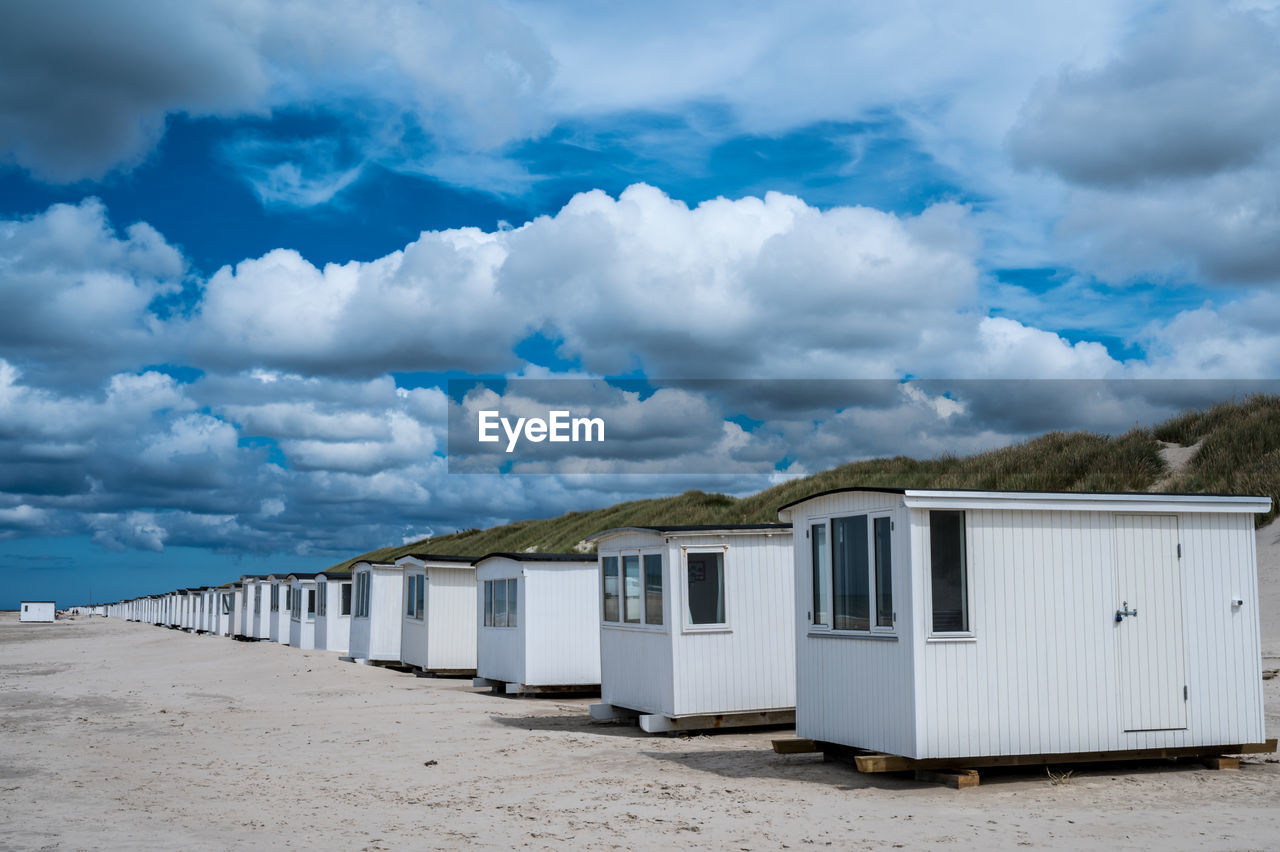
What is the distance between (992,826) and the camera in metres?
8.16

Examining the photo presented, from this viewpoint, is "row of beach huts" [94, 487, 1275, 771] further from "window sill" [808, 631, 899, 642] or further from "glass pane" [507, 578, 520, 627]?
"glass pane" [507, 578, 520, 627]

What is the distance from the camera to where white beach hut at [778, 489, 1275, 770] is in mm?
9555

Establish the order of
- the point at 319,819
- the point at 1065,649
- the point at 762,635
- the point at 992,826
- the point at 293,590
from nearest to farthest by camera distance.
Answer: the point at 992,826, the point at 319,819, the point at 1065,649, the point at 762,635, the point at 293,590

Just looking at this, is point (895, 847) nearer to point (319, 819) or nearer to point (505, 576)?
point (319, 819)

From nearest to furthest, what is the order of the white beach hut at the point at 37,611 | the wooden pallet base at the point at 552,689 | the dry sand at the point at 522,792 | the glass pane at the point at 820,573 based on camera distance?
the dry sand at the point at 522,792
the glass pane at the point at 820,573
the wooden pallet base at the point at 552,689
the white beach hut at the point at 37,611

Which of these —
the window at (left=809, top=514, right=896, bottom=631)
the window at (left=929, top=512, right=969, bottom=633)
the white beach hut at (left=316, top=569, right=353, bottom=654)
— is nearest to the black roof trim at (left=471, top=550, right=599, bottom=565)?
the window at (left=809, top=514, right=896, bottom=631)

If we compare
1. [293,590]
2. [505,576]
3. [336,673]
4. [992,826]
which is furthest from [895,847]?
[293,590]

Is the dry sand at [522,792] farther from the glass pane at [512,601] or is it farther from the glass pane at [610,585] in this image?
the glass pane at [512,601]

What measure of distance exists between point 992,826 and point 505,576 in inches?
498

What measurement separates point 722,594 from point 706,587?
0.72 feet

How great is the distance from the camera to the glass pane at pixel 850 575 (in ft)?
33.4

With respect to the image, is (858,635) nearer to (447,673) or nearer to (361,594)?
(447,673)

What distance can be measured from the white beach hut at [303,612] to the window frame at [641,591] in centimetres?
2107

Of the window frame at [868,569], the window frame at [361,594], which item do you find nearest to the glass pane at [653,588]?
the window frame at [868,569]
